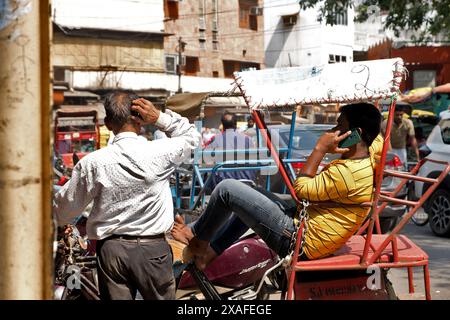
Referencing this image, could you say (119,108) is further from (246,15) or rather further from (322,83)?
(246,15)

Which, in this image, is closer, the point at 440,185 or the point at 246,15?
the point at 440,185

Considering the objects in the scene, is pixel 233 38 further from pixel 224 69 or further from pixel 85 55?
pixel 85 55

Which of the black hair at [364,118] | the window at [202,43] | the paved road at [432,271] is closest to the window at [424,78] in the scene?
the window at [202,43]

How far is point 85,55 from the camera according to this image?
3725cm

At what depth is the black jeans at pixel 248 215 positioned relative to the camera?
4.43 m

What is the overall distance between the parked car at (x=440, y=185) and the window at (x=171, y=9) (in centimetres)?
3378

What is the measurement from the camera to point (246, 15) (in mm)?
47938

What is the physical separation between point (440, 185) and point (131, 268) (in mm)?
7250

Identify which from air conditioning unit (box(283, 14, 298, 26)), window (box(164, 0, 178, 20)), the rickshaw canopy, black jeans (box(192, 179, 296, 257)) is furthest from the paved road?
air conditioning unit (box(283, 14, 298, 26))

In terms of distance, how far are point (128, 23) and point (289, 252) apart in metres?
36.1

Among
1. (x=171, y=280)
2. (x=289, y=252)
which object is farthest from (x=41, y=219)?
(x=289, y=252)

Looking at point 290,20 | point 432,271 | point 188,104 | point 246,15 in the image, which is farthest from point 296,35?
point 432,271

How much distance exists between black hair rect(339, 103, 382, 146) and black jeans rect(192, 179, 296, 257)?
2.22 feet

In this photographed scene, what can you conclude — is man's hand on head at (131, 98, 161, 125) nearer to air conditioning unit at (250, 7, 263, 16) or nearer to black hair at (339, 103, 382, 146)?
black hair at (339, 103, 382, 146)
